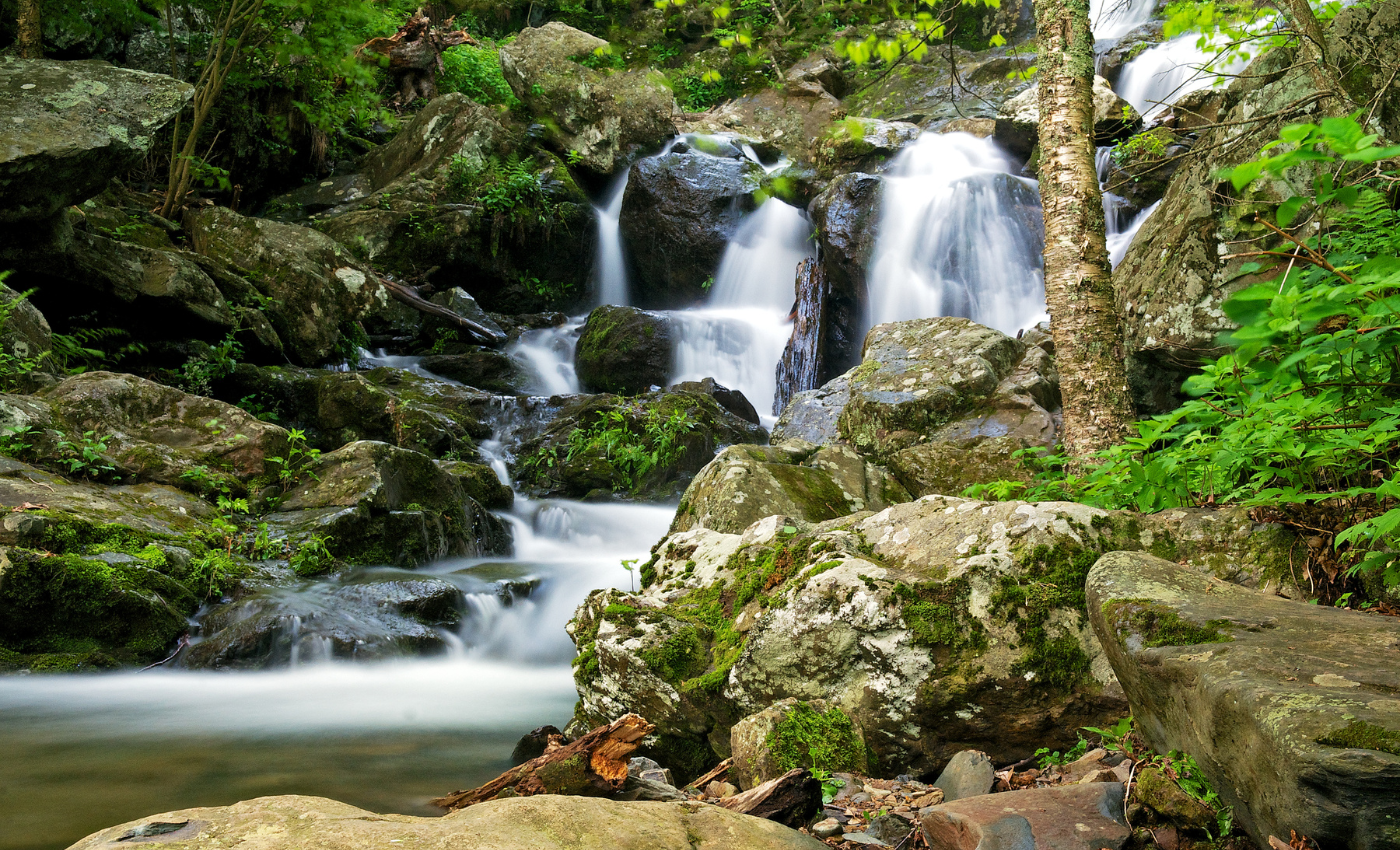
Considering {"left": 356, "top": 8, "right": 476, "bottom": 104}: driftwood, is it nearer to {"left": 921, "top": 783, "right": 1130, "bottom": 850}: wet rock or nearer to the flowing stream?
the flowing stream

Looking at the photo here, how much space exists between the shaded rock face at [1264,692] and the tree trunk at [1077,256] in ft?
6.37

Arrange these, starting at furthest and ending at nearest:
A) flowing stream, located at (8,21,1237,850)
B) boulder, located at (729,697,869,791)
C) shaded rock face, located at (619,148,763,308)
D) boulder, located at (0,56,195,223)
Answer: shaded rock face, located at (619,148,763,308)
boulder, located at (0,56,195,223)
flowing stream, located at (8,21,1237,850)
boulder, located at (729,697,869,791)

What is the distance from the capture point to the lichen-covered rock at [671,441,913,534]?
15.4 ft

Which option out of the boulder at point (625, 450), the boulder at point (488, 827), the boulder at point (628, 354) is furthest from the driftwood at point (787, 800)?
the boulder at point (628, 354)

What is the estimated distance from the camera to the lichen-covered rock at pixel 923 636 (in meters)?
2.49

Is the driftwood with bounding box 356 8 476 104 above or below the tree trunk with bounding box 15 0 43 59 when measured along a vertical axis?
above

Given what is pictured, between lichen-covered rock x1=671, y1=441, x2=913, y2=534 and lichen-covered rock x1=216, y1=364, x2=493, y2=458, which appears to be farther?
lichen-covered rock x1=216, y1=364, x2=493, y2=458

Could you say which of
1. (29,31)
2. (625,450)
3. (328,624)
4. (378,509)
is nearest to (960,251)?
(625,450)

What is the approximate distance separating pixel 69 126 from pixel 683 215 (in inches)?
407

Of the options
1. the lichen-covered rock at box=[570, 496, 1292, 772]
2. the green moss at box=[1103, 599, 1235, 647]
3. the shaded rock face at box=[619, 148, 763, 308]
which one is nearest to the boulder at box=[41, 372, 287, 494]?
the lichen-covered rock at box=[570, 496, 1292, 772]

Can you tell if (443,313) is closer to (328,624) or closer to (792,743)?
(328,624)

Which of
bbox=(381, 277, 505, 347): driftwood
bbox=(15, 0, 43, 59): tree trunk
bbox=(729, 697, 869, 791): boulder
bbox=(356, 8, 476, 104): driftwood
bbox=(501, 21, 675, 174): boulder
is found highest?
bbox=(356, 8, 476, 104): driftwood

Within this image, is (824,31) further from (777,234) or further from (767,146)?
(777,234)

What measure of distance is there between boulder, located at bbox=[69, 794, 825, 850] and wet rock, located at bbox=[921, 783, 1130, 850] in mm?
336
